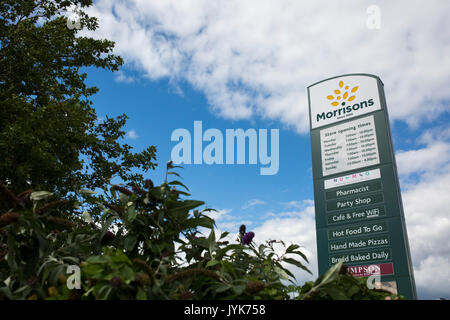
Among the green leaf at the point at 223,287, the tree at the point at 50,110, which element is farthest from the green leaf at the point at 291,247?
the tree at the point at 50,110

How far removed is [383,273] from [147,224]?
24.3 feet

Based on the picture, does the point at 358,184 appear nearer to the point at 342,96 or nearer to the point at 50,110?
the point at 342,96

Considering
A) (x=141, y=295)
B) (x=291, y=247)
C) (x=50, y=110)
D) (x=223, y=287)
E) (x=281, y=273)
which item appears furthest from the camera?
(x=50, y=110)

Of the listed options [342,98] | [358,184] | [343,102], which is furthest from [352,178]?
[342,98]

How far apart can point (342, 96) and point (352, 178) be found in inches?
88.7

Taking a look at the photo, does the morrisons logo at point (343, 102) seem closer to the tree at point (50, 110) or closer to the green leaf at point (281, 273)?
the tree at point (50, 110)

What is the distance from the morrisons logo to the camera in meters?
9.16

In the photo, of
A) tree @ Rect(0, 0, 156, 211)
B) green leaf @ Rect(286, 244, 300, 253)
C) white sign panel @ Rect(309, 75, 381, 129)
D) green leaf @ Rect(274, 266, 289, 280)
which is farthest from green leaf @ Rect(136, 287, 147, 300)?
white sign panel @ Rect(309, 75, 381, 129)

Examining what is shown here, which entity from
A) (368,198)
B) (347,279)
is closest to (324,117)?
(368,198)

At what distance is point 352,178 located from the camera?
28.1 ft

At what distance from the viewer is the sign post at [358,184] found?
302 inches

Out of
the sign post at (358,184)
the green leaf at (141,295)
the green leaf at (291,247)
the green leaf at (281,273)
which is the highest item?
the sign post at (358,184)

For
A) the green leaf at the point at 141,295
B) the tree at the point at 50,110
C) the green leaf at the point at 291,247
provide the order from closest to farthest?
1. the green leaf at the point at 141,295
2. the green leaf at the point at 291,247
3. the tree at the point at 50,110

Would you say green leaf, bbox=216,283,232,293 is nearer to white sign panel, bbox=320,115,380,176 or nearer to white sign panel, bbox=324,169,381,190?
white sign panel, bbox=324,169,381,190
